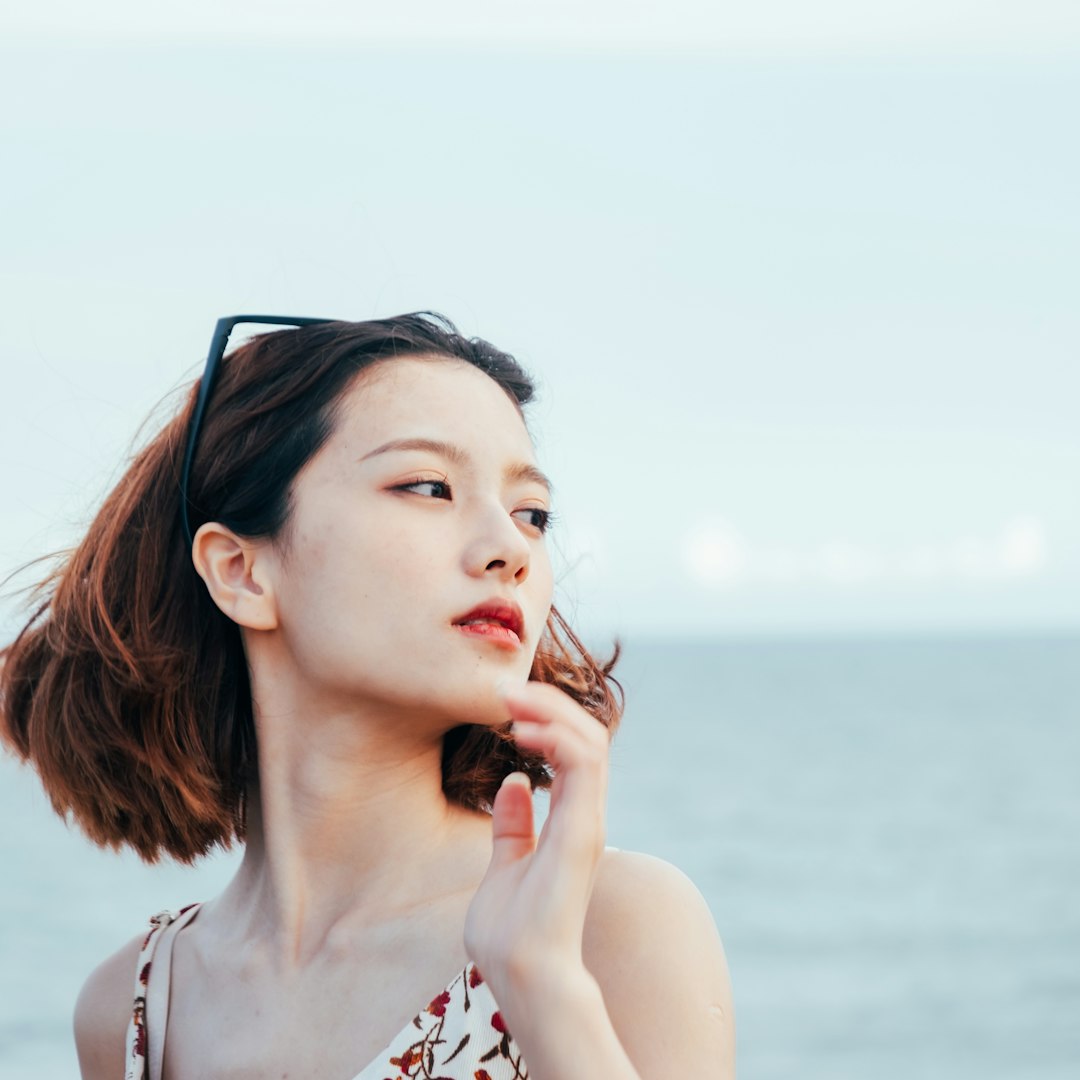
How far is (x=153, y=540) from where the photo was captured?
10.4 feet

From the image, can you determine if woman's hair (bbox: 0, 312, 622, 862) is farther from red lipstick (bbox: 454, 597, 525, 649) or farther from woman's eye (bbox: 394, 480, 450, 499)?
red lipstick (bbox: 454, 597, 525, 649)

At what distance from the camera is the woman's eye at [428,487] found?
2.79m

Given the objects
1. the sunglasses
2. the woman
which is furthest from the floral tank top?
the sunglasses

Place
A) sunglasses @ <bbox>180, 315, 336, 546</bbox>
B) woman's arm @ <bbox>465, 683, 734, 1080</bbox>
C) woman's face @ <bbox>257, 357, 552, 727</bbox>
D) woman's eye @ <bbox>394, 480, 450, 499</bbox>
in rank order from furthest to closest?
sunglasses @ <bbox>180, 315, 336, 546</bbox> < woman's eye @ <bbox>394, 480, 450, 499</bbox> < woman's face @ <bbox>257, 357, 552, 727</bbox> < woman's arm @ <bbox>465, 683, 734, 1080</bbox>

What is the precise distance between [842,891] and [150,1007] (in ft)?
66.2

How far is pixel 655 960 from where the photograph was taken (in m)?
2.52

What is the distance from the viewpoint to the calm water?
1391 cm

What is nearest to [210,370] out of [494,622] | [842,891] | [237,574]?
[237,574]

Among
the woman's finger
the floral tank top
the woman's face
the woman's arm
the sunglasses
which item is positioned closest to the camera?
the woman's arm

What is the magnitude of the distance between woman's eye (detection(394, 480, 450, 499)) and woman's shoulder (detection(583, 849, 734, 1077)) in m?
0.70

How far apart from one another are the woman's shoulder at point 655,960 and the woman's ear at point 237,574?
0.81 meters

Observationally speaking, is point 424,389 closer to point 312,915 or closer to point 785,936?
point 312,915

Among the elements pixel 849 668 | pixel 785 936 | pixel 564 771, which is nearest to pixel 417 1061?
pixel 564 771

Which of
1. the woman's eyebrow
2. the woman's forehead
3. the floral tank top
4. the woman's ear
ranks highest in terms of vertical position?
the woman's forehead
